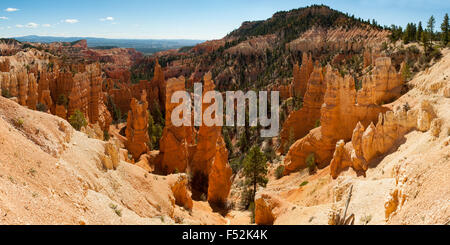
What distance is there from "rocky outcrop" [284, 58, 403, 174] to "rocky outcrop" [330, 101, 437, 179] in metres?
6.36

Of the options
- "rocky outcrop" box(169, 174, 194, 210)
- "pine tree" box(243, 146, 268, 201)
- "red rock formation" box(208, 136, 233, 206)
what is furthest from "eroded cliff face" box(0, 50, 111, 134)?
"pine tree" box(243, 146, 268, 201)

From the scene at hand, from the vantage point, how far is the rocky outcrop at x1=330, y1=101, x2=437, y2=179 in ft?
61.1

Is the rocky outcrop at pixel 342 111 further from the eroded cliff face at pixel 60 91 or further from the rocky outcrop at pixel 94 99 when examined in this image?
the rocky outcrop at pixel 94 99

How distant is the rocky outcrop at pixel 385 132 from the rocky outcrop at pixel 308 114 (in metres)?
17.5

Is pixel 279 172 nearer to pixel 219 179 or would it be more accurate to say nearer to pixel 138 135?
pixel 219 179

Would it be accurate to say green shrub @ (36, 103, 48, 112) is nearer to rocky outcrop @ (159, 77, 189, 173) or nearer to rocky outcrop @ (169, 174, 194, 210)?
rocky outcrop @ (159, 77, 189, 173)

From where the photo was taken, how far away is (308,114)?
136 feet

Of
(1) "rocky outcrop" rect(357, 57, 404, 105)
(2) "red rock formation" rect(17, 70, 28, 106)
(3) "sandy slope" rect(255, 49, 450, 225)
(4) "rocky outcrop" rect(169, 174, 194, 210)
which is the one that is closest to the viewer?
(3) "sandy slope" rect(255, 49, 450, 225)

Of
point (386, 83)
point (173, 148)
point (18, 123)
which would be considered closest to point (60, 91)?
point (173, 148)

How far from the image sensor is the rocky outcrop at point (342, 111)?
2812cm

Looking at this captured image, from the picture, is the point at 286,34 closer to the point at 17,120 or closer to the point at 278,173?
the point at 278,173

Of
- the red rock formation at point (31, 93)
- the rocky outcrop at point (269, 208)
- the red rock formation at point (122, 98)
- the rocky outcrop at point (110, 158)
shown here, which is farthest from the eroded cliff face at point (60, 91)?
the rocky outcrop at point (269, 208)

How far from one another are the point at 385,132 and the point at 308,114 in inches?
831

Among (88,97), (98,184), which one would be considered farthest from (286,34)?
(98,184)
